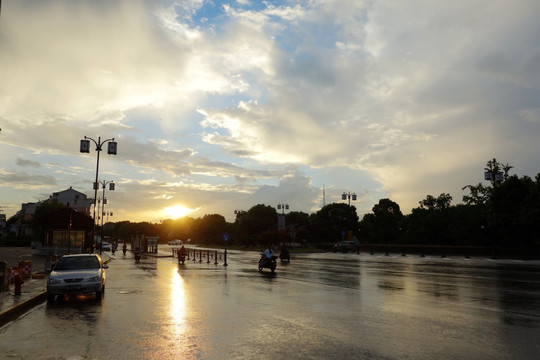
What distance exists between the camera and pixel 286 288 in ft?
56.4

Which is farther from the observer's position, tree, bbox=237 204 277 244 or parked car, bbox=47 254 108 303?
tree, bbox=237 204 277 244

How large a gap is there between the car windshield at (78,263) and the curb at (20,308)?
1.08m

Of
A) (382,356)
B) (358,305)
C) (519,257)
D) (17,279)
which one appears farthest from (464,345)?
(519,257)

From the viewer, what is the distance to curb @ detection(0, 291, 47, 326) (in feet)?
33.9

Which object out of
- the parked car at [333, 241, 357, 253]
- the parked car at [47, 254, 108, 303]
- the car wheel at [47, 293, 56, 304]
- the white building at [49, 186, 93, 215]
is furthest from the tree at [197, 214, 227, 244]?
the car wheel at [47, 293, 56, 304]

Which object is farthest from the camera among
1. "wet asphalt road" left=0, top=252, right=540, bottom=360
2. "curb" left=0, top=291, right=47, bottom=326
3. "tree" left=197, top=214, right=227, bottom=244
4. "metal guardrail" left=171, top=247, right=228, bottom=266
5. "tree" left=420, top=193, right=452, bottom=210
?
"tree" left=197, top=214, right=227, bottom=244

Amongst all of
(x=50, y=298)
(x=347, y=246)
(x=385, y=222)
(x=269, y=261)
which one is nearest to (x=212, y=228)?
(x=385, y=222)

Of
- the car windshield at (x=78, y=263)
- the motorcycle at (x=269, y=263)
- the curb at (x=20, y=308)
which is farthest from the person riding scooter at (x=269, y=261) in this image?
the curb at (x=20, y=308)

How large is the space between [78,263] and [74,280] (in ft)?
5.97

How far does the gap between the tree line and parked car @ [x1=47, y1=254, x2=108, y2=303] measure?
41.9m

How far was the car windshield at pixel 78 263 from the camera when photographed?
14.7 meters

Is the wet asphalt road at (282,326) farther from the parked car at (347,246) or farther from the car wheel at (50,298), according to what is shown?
the parked car at (347,246)

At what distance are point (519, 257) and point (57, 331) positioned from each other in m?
45.1

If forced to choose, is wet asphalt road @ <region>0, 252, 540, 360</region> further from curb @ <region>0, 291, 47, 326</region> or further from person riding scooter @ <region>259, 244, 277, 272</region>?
person riding scooter @ <region>259, 244, 277, 272</region>
